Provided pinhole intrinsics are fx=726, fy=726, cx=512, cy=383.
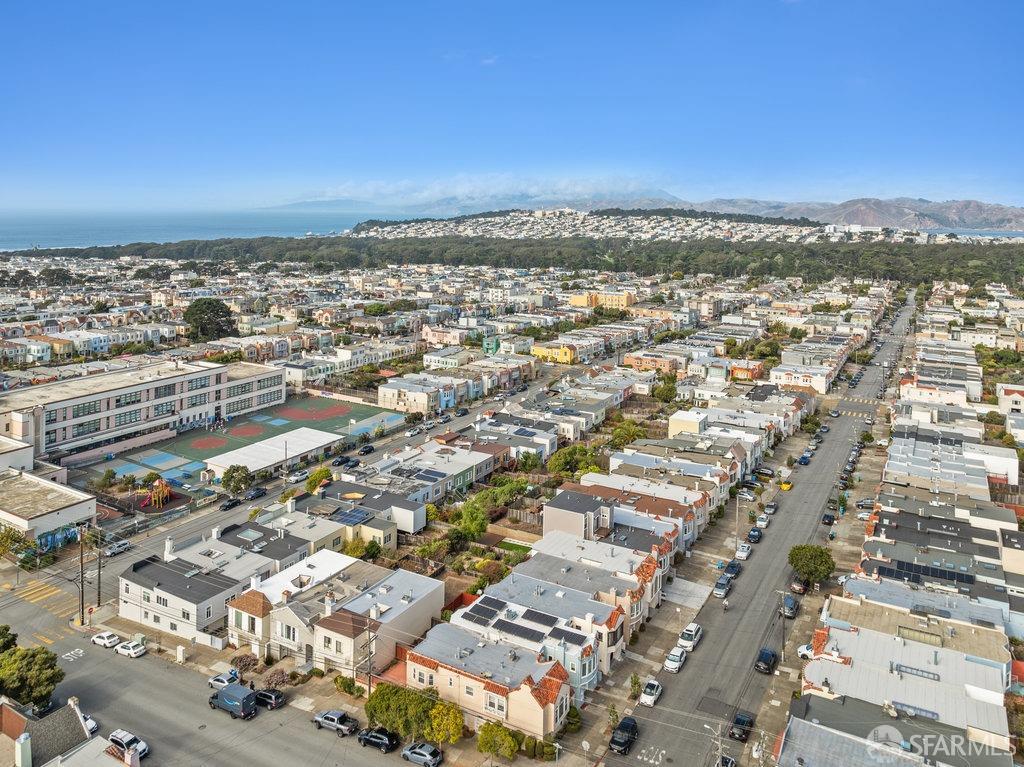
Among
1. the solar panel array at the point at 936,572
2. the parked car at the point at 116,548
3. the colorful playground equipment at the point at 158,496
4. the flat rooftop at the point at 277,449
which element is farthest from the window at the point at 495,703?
the flat rooftop at the point at 277,449

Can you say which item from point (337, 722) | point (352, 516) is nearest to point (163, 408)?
point (352, 516)

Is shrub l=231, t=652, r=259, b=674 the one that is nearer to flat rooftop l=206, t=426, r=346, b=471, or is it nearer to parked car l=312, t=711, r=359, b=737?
parked car l=312, t=711, r=359, b=737

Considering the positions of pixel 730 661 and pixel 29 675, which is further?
pixel 730 661

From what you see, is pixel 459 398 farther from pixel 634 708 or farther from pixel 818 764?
pixel 818 764

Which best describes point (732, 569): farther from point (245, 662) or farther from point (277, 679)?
point (245, 662)

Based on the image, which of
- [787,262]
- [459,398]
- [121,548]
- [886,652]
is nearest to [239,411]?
[459,398]

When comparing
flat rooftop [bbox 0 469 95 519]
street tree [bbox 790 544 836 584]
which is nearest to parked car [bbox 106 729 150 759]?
flat rooftop [bbox 0 469 95 519]
